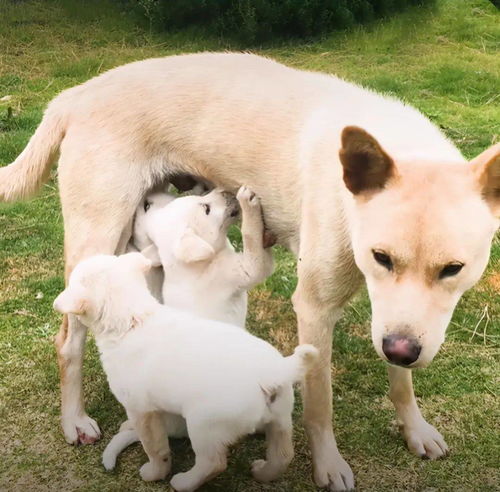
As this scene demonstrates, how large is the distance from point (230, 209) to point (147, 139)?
0.49 metres

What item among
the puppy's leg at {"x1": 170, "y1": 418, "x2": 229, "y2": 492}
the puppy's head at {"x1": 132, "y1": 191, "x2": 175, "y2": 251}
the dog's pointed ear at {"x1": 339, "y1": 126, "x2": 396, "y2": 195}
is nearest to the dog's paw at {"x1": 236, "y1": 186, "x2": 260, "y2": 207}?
the puppy's head at {"x1": 132, "y1": 191, "x2": 175, "y2": 251}

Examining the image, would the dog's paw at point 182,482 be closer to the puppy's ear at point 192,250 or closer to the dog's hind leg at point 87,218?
the dog's hind leg at point 87,218

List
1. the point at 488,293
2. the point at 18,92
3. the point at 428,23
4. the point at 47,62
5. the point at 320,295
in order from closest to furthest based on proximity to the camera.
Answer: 1. the point at 320,295
2. the point at 488,293
3. the point at 18,92
4. the point at 47,62
5. the point at 428,23

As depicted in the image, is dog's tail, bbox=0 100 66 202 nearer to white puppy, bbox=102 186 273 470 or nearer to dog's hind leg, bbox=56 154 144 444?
dog's hind leg, bbox=56 154 144 444

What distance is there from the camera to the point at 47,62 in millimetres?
10055

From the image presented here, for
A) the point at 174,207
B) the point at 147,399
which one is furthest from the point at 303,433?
the point at 174,207

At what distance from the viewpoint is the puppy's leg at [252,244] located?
10.4ft

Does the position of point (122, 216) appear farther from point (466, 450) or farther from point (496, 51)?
point (496, 51)

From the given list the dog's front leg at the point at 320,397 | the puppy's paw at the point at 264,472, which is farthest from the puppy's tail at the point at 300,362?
the puppy's paw at the point at 264,472

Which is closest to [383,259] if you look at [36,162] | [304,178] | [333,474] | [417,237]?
[417,237]

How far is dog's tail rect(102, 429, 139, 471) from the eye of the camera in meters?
3.11

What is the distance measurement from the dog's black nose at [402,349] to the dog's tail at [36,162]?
1.92 m

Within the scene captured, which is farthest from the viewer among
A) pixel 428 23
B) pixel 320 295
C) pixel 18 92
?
pixel 428 23

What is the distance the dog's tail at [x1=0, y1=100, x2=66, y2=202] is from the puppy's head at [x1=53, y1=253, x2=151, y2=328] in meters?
0.86
